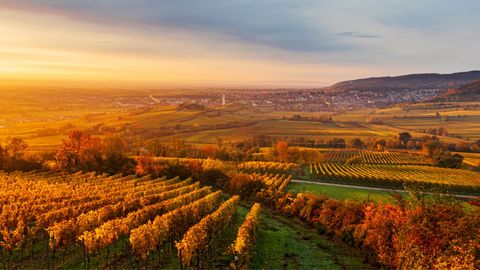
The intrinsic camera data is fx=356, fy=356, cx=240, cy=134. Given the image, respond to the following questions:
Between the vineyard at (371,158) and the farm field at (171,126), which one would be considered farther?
the farm field at (171,126)

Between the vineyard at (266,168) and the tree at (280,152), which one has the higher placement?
the vineyard at (266,168)

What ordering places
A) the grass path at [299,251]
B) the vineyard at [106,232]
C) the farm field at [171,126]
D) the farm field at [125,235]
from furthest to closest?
the farm field at [171,126]
the grass path at [299,251]
the farm field at [125,235]
the vineyard at [106,232]

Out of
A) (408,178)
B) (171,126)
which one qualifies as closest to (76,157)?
(408,178)

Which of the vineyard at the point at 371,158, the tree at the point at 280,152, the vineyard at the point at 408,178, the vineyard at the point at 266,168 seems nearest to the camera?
the vineyard at the point at 408,178


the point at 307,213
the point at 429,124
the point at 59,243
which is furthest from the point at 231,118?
the point at 59,243

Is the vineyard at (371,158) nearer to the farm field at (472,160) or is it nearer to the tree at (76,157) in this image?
the farm field at (472,160)

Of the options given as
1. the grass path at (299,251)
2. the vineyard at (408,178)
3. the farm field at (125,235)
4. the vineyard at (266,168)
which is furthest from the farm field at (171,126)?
the grass path at (299,251)

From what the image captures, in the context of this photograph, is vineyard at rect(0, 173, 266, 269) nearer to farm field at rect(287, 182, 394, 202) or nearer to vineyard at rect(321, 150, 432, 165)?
farm field at rect(287, 182, 394, 202)

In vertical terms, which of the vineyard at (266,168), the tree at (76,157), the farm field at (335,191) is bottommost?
the vineyard at (266,168)

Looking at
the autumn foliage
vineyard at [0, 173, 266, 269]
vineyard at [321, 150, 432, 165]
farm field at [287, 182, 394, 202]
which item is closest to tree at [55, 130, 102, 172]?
vineyard at [0, 173, 266, 269]

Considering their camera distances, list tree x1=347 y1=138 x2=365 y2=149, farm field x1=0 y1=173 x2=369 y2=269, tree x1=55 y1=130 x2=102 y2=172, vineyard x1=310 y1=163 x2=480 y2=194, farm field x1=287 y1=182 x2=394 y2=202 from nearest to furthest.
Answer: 1. farm field x1=0 y1=173 x2=369 y2=269
2. farm field x1=287 y1=182 x2=394 y2=202
3. tree x1=55 y1=130 x2=102 y2=172
4. vineyard x1=310 y1=163 x2=480 y2=194
5. tree x1=347 y1=138 x2=365 y2=149
